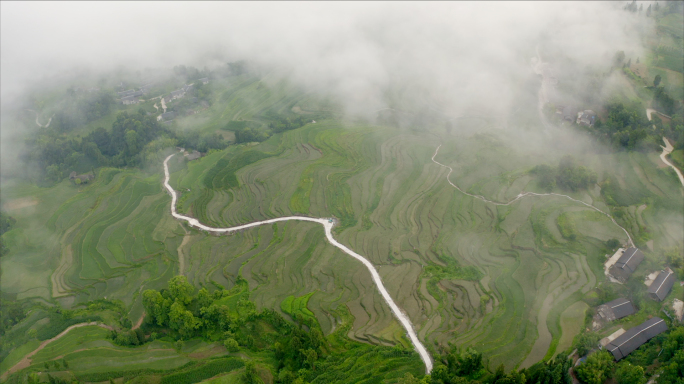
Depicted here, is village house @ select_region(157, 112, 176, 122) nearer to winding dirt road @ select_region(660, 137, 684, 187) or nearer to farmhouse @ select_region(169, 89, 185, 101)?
A: farmhouse @ select_region(169, 89, 185, 101)

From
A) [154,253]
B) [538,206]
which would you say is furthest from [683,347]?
[154,253]

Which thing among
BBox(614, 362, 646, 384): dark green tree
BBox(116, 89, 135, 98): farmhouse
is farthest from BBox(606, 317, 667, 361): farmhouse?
BBox(116, 89, 135, 98): farmhouse

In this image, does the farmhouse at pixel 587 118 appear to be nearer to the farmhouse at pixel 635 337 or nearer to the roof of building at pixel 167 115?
the farmhouse at pixel 635 337

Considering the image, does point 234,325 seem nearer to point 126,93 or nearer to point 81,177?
point 81,177

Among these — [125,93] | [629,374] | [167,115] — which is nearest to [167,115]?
[167,115]

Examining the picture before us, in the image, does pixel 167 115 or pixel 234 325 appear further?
pixel 167 115

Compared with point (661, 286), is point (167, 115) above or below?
below
